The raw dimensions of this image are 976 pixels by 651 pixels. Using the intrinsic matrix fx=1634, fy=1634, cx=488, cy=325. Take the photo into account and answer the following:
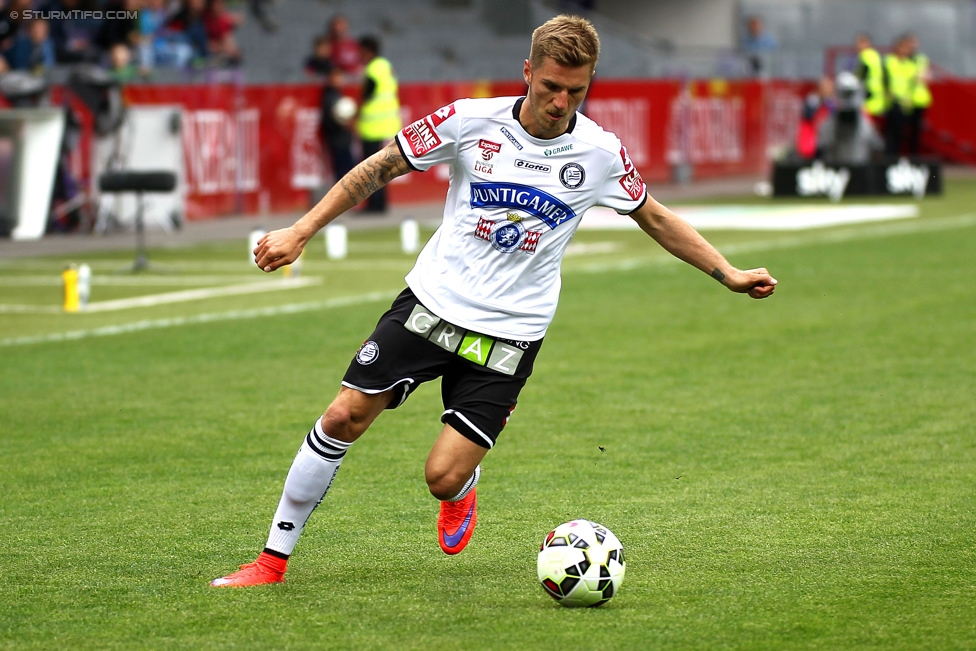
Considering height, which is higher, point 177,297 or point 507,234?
point 507,234

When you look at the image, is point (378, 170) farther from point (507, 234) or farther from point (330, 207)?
point (507, 234)

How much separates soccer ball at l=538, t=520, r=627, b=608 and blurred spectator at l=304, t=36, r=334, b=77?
62.3 feet

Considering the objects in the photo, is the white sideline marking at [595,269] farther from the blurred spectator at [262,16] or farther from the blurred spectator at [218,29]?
the blurred spectator at [262,16]

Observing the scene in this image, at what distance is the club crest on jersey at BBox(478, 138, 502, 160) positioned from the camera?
18.1 ft

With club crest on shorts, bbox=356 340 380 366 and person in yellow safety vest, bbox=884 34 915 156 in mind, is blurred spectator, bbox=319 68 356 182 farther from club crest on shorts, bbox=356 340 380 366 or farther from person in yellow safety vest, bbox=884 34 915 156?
club crest on shorts, bbox=356 340 380 366

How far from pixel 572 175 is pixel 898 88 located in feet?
83.6

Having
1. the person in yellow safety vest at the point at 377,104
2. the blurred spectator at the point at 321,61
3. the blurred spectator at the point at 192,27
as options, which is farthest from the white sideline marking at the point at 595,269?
the blurred spectator at the point at 192,27

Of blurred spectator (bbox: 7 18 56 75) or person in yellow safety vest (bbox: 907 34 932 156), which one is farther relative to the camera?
person in yellow safety vest (bbox: 907 34 932 156)

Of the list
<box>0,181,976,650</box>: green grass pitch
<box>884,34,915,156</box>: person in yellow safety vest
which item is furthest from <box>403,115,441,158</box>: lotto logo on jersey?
<box>884,34,915,156</box>: person in yellow safety vest

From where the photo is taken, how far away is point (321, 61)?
24.4 meters

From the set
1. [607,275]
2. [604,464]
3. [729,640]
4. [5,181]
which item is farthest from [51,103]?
[729,640]

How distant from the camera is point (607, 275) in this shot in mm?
15906

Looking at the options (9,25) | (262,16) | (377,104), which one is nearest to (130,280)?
(9,25)

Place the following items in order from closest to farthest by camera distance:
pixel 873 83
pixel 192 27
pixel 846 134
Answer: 1. pixel 192 27
2. pixel 846 134
3. pixel 873 83
